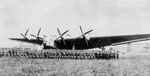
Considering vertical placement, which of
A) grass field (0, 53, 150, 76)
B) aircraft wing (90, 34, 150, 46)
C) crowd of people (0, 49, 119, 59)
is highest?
aircraft wing (90, 34, 150, 46)

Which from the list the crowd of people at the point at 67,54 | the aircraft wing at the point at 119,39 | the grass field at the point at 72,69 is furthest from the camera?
the aircraft wing at the point at 119,39

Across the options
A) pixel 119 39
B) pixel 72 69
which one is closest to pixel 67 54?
pixel 119 39

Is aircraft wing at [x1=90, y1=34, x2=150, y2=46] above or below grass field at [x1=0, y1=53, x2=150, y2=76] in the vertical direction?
above

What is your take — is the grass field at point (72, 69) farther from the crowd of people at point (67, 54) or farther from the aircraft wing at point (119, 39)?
the aircraft wing at point (119, 39)

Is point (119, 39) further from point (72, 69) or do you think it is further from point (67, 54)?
point (72, 69)

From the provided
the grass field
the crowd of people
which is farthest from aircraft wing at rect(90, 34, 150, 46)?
the grass field

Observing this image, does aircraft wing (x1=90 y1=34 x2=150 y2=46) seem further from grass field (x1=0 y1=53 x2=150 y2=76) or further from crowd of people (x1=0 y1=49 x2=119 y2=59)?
grass field (x1=0 y1=53 x2=150 y2=76)

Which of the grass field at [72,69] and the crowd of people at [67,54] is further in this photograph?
the crowd of people at [67,54]

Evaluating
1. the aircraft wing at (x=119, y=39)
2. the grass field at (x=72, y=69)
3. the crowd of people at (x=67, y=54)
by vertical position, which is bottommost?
the grass field at (x=72, y=69)

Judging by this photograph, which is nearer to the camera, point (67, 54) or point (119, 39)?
point (67, 54)

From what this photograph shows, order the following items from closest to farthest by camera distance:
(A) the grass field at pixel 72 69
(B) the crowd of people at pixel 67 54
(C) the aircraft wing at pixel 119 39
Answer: (A) the grass field at pixel 72 69, (B) the crowd of people at pixel 67 54, (C) the aircraft wing at pixel 119 39

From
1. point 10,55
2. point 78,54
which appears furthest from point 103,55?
point 10,55

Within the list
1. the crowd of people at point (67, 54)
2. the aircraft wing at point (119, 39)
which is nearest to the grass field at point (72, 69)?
the crowd of people at point (67, 54)

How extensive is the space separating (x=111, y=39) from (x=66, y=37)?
6.53 metres
